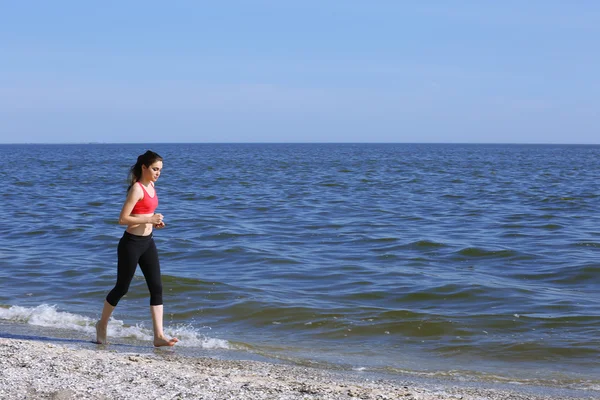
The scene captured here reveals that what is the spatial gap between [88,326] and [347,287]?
3613 millimetres

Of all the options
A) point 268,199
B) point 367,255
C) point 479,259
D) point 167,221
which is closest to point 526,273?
point 479,259

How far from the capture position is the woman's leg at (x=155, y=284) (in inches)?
273

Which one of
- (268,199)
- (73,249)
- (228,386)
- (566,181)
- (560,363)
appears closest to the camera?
(228,386)

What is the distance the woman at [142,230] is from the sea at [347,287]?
0.62 metres

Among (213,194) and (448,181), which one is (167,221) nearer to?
(213,194)

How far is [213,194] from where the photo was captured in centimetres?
2552

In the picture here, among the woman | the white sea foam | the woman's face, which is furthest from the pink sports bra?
the white sea foam

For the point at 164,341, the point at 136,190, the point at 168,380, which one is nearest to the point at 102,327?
the point at 164,341

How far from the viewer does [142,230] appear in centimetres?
678

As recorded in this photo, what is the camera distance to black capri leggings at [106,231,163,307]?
6.79 metres

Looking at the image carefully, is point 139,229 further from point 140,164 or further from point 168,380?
point 168,380

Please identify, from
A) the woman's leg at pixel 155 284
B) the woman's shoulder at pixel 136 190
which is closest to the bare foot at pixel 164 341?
the woman's leg at pixel 155 284

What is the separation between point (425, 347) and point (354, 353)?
796mm

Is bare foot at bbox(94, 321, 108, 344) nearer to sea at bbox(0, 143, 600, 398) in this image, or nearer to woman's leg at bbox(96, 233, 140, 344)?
sea at bbox(0, 143, 600, 398)
